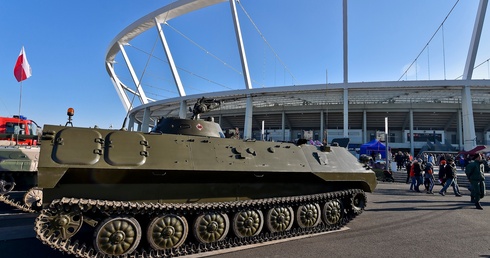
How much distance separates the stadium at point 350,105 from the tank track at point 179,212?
21.8 m

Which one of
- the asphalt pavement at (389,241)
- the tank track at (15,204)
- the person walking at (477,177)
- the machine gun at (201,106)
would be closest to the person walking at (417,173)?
the person walking at (477,177)

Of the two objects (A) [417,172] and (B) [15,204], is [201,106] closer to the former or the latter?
(B) [15,204]

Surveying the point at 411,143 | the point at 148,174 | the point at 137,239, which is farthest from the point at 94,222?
the point at 411,143

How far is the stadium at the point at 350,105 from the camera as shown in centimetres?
3064

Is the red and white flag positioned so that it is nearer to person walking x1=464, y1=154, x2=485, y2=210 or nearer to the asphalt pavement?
the asphalt pavement

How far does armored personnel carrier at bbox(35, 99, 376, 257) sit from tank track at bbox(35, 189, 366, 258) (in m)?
0.02

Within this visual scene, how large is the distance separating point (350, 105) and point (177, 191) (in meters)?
43.7

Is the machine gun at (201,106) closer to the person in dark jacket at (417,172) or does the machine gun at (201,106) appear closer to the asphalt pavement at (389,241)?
the asphalt pavement at (389,241)

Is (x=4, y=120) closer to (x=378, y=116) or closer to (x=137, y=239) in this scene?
(x=137, y=239)

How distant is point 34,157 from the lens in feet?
31.3

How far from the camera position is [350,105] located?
4509 cm

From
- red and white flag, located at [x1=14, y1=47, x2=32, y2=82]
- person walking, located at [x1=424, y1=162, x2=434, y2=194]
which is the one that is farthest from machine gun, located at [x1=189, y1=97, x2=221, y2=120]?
person walking, located at [x1=424, y1=162, x2=434, y2=194]

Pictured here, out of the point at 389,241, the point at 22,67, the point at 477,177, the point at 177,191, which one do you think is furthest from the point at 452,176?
the point at 22,67

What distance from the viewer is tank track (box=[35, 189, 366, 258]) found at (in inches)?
169
